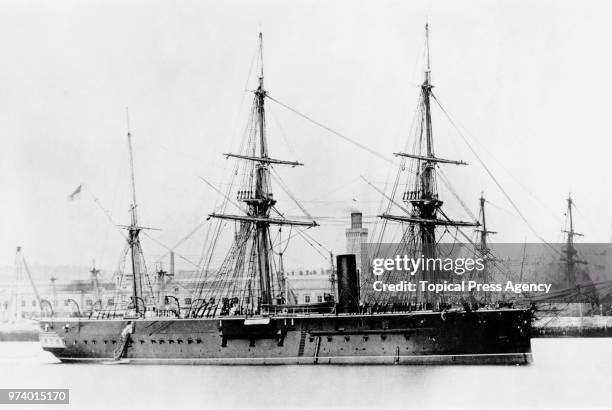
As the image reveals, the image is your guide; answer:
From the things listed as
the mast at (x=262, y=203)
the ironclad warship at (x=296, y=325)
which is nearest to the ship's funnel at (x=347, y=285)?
the ironclad warship at (x=296, y=325)

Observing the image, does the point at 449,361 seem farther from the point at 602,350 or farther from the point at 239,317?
the point at 602,350

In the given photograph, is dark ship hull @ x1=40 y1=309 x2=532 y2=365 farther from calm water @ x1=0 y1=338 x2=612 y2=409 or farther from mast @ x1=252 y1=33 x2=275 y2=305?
mast @ x1=252 y1=33 x2=275 y2=305

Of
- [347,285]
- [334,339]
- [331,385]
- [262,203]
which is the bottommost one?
[331,385]

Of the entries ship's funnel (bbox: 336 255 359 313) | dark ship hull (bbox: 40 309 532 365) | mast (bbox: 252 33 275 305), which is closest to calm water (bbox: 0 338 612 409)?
dark ship hull (bbox: 40 309 532 365)

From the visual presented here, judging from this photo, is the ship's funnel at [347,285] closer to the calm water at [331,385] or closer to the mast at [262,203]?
the calm water at [331,385]

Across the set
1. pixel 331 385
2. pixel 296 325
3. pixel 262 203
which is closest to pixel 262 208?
pixel 262 203

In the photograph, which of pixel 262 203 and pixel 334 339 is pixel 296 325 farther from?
pixel 262 203

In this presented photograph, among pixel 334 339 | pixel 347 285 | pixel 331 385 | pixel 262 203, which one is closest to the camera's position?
pixel 331 385
